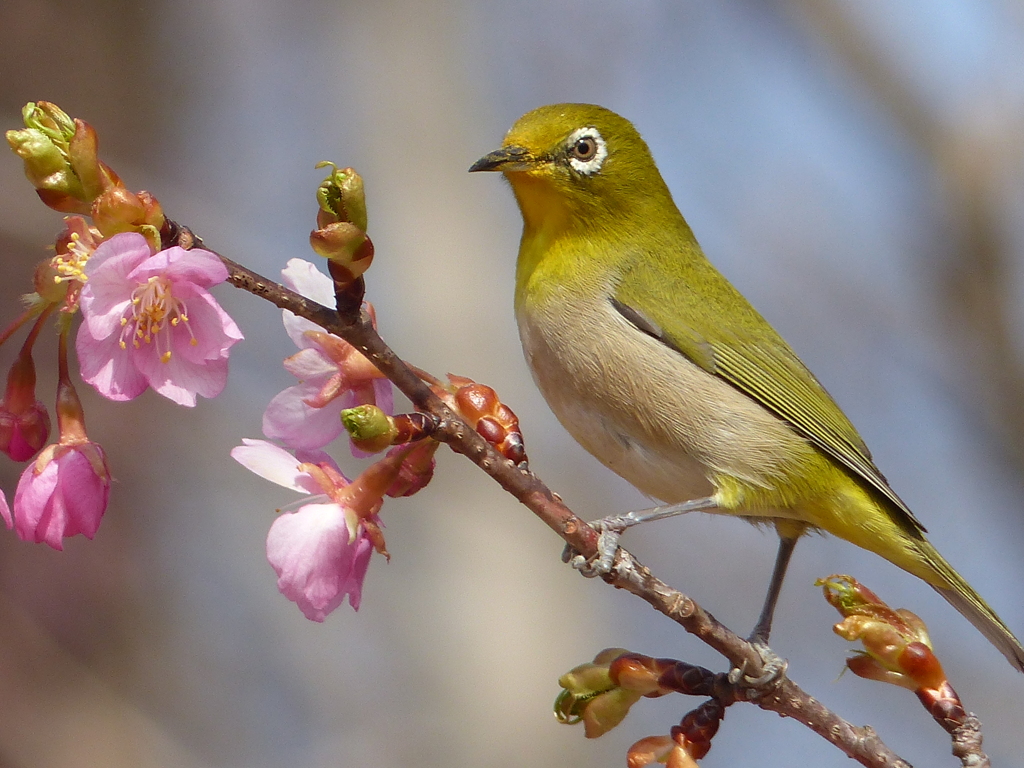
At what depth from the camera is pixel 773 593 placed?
11.5ft

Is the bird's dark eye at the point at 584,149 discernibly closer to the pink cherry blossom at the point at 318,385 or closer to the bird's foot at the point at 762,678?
the pink cherry blossom at the point at 318,385

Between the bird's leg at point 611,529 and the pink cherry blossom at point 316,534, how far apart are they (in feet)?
1.53

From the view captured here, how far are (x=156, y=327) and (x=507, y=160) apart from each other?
82.2 inches

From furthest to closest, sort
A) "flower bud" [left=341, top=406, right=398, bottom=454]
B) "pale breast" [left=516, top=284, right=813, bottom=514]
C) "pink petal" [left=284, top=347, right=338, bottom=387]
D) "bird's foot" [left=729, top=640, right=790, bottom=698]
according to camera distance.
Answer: "pale breast" [left=516, top=284, right=813, bottom=514] → "bird's foot" [left=729, top=640, right=790, bottom=698] → "pink petal" [left=284, top=347, right=338, bottom=387] → "flower bud" [left=341, top=406, right=398, bottom=454]

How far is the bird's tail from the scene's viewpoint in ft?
10.6

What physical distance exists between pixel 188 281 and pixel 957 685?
20.2ft

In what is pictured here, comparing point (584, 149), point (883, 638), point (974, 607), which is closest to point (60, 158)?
point (883, 638)

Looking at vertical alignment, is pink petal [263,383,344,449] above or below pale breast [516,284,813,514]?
below

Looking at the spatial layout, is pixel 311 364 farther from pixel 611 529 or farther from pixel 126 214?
pixel 611 529

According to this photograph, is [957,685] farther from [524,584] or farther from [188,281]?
[188,281]

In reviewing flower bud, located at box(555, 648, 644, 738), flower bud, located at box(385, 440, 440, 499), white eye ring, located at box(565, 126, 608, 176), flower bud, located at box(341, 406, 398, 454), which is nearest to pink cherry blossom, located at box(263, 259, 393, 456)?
flower bud, located at box(385, 440, 440, 499)

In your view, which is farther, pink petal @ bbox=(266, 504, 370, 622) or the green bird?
the green bird

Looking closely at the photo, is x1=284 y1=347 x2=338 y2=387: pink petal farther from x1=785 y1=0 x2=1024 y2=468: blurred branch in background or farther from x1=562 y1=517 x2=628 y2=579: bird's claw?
x1=785 y1=0 x2=1024 y2=468: blurred branch in background

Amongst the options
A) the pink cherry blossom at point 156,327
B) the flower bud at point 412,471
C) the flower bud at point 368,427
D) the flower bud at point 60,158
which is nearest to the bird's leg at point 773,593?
the flower bud at point 412,471
